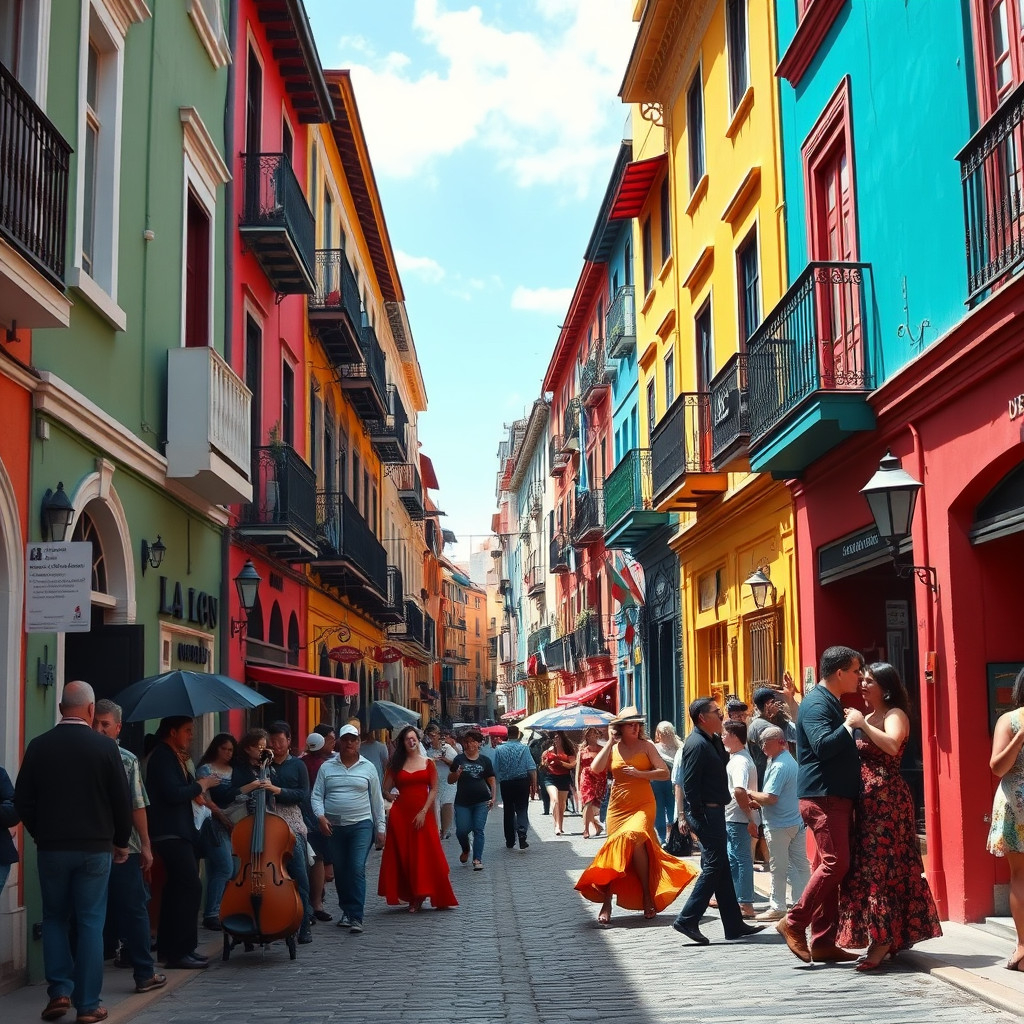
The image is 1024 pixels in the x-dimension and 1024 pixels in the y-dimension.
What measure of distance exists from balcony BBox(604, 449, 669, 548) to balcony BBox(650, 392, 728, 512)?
374 centimetres

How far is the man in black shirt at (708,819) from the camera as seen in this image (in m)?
10.3

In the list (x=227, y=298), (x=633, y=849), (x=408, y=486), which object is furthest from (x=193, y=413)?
(x=408, y=486)

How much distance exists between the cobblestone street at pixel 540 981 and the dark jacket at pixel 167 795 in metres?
1.02

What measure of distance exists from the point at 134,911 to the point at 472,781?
29.6 ft

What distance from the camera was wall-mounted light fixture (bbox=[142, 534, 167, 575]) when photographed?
42.5ft

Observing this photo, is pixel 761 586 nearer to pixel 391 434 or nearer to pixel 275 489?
pixel 275 489

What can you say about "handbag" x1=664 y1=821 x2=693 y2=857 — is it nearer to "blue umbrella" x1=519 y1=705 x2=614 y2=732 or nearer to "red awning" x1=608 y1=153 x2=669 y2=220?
"blue umbrella" x1=519 y1=705 x2=614 y2=732

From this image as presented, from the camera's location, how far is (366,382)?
27.6 metres

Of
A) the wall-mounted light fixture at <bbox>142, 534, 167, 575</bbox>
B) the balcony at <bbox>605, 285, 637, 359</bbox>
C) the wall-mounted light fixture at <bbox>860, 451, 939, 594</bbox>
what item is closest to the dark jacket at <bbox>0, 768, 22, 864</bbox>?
the wall-mounted light fixture at <bbox>142, 534, 167, 575</bbox>

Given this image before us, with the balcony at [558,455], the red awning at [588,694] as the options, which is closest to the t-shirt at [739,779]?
the red awning at [588,694]

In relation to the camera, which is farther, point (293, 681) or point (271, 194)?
point (271, 194)

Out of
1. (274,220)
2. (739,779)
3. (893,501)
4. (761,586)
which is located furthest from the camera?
(274,220)

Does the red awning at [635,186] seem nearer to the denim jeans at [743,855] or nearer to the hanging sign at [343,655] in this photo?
the hanging sign at [343,655]

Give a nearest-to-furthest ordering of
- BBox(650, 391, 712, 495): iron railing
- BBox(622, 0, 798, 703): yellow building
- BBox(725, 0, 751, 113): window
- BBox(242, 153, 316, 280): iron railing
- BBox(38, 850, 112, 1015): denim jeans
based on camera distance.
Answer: BBox(38, 850, 112, 1015): denim jeans → BBox(622, 0, 798, 703): yellow building → BBox(725, 0, 751, 113): window → BBox(242, 153, 316, 280): iron railing → BBox(650, 391, 712, 495): iron railing
